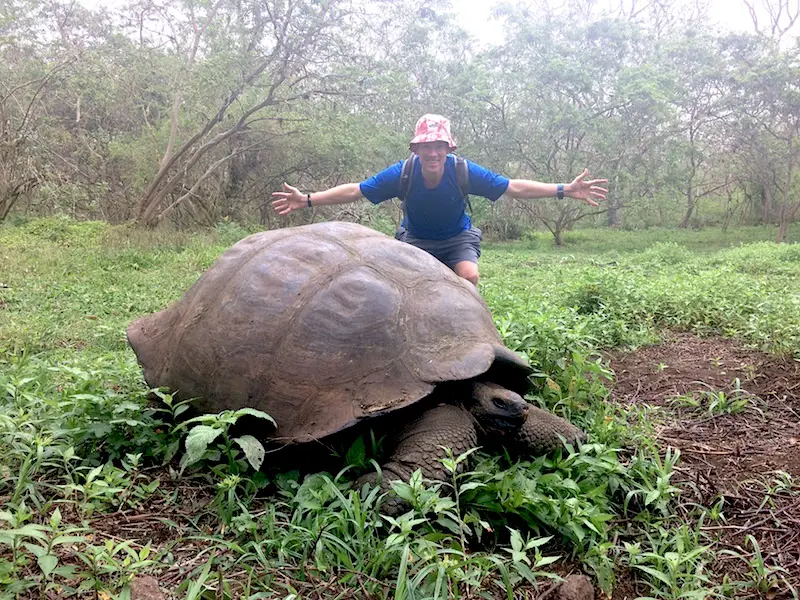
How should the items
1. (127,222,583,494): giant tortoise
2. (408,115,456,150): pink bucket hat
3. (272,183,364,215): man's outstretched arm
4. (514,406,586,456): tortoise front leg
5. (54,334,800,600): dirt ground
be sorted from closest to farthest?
(54,334,800,600): dirt ground, (127,222,583,494): giant tortoise, (514,406,586,456): tortoise front leg, (408,115,456,150): pink bucket hat, (272,183,364,215): man's outstretched arm

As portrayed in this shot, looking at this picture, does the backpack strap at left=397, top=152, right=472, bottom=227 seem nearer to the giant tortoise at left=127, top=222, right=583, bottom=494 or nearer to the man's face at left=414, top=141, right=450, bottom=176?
the man's face at left=414, top=141, right=450, bottom=176

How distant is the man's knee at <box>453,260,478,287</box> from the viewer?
145 inches

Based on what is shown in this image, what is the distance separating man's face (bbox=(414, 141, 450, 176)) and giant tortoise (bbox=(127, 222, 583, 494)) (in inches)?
43.9

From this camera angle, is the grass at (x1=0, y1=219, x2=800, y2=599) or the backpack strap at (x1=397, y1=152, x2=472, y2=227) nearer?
the grass at (x1=0, y1=219, x2=800, y2=599)

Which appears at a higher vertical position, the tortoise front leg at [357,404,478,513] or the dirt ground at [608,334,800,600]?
the tortoise front leg at [357,404,478,513]

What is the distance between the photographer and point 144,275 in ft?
22.4

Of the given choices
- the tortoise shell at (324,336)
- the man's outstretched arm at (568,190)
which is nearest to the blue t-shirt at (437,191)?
the man's outstretched arm at (568,190)

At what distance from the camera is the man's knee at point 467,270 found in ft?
12.1

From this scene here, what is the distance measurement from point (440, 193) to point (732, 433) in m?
2.07

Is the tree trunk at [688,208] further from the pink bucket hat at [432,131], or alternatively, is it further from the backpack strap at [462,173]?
the pink bucket hat at [432,131]

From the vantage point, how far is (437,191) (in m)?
3.61

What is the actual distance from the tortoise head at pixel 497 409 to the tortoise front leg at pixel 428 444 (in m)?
0.05

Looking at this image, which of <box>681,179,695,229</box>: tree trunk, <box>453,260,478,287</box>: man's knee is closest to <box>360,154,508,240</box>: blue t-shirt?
<box>453,260,478,287</box>: man's knee

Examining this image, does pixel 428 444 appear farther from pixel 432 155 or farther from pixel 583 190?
pixel 583 190
